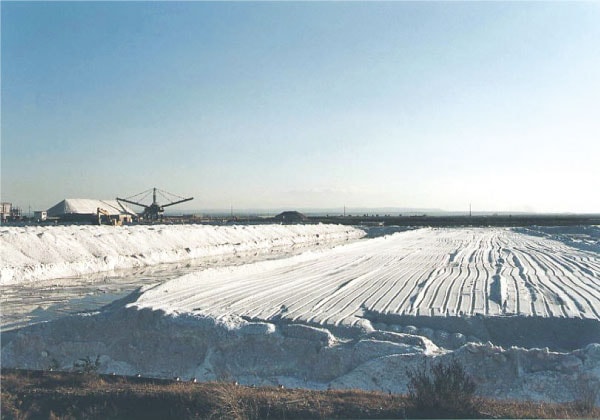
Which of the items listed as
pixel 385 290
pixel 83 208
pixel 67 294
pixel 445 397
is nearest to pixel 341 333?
pixel 445 397

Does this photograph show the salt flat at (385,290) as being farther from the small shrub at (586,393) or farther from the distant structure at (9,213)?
the distant structure at (9,213)

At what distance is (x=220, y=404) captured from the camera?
4.58 m

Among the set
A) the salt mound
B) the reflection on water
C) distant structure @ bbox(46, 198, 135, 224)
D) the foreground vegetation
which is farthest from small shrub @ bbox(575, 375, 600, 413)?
distant structure @ bbox(46, 198, 135, 224)

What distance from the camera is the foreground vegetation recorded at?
449 cm

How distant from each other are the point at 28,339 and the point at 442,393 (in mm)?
5697

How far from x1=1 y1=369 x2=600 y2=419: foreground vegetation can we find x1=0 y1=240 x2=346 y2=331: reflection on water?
3.91 metres

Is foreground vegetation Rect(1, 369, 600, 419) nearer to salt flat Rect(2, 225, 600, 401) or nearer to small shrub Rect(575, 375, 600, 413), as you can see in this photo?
small shrub Rect(575, 375, 600, 413)

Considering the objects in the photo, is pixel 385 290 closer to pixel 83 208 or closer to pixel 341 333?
pixel 341 333

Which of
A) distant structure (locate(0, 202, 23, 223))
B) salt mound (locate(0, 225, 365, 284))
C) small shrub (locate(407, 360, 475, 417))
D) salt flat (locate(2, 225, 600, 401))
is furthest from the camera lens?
distant structure (locate(0, 202, 23, 223))

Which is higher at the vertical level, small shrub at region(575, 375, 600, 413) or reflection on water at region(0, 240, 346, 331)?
small shrub at region(575, 375, 600, 413)

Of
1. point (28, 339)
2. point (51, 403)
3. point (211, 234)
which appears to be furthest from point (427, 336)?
point (211, 234)

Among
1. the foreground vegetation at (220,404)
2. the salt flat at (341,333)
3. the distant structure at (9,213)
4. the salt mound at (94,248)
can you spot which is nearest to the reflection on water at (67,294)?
the salt mound at (94,248)

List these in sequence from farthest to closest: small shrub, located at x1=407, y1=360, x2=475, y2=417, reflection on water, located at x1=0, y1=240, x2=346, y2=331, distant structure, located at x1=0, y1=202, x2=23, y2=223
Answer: distant structure, located at x1=0, y1=202, x2=23, y2=223 → reflection on water, located at x1=0, y1=240, x2=346, y2=331 → small shrub, located at x1=407, y1=360, x2=475, y2=417

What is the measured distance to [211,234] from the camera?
29609 mm
